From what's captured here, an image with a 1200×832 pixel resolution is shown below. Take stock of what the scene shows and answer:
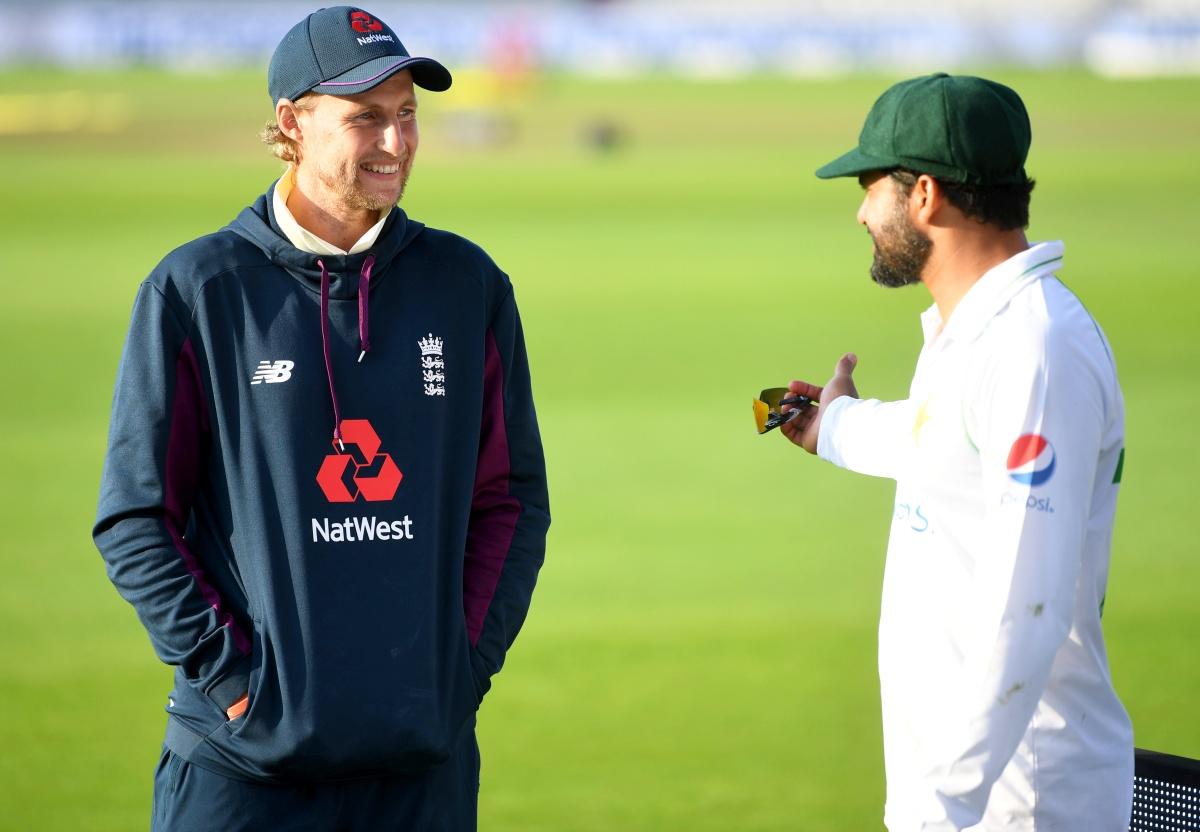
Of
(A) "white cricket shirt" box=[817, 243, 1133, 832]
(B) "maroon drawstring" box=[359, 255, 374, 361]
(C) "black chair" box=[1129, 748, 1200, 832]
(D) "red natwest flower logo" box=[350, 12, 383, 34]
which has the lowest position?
(C) "black chair" box=[1129, 748, 1200, 832]

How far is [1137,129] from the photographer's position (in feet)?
108

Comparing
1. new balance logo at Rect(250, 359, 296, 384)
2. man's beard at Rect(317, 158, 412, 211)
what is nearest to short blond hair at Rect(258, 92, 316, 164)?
man's beard at Rect(317, 158, 412, 211)

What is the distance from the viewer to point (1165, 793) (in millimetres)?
2932

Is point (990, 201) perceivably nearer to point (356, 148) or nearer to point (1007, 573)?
point (1007, 573)

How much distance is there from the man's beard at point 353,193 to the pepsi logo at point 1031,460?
3.98ft

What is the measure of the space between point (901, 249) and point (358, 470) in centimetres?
103

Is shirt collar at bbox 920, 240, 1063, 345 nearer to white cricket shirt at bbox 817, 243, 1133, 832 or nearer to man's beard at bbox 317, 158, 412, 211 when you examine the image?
white cricket shirt at bbox 817, 243, 1133, 832

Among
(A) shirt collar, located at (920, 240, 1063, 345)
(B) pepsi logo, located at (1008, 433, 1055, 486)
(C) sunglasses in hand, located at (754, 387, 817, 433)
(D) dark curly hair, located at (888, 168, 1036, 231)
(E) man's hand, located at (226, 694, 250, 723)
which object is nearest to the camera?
(B) pepsi logo, located at (1008, 433, 1055, 486)

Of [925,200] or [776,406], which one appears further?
[776,406]

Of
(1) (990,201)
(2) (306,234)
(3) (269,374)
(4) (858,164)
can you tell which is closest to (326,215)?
(2) (306,234)

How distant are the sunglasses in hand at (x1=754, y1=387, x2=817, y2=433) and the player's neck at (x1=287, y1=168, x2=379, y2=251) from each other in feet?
2.73

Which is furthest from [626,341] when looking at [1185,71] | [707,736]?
[1185,71]

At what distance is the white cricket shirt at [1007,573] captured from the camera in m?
2.26

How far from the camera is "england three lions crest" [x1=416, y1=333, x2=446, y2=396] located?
2.77 meters
